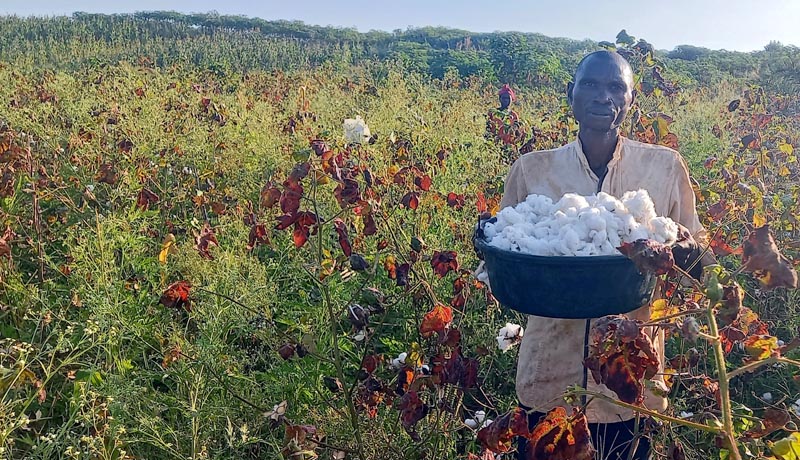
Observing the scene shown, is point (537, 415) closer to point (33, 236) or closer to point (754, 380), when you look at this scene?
point (754, 380)

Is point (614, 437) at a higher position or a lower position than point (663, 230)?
lower

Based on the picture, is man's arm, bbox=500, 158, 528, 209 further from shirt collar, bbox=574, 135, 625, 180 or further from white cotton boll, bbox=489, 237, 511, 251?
white cotton boll, bbox=489, 237, 511, 251

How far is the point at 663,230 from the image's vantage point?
1.02 metres

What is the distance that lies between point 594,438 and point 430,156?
2.60m

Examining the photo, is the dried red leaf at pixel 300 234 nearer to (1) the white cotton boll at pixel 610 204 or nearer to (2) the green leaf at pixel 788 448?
(1) the white cotton boll at pixel 610 204

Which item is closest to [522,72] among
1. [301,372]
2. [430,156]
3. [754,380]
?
[430,156]

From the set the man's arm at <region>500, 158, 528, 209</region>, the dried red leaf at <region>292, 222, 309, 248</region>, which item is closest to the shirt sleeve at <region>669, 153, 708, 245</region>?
the man's arm at <region>500, 158, 528, 209</region>

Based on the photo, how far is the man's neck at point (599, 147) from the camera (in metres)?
1.55

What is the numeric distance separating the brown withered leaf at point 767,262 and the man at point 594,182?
0.70 metres

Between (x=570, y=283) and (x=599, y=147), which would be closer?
(x=570, y=283)

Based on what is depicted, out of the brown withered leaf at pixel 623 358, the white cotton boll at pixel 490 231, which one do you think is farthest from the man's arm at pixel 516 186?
the brown withered leaf at pixel 623 358

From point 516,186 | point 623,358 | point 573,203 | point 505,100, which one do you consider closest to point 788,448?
point 623,358

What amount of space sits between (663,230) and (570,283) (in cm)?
18

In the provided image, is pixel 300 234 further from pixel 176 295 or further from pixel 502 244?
pixel 502 244
